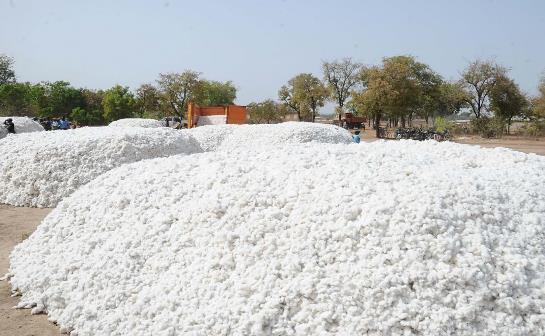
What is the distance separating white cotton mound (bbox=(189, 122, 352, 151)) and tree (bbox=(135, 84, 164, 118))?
87.6ft

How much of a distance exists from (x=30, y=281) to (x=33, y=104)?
4620cm

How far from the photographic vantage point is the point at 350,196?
12.9ft

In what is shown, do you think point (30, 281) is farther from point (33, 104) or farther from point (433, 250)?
point (33, 104)

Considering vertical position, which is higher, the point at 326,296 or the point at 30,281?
the point at 326,296

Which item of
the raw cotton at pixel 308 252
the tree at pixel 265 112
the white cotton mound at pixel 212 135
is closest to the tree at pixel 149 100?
the tree at pixel 265 112

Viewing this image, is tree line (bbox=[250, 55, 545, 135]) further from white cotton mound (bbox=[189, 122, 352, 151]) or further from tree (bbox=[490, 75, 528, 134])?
white cotton mound (bbox=[189, 122, 352, 151])

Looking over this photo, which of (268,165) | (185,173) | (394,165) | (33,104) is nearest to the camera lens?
(394,165)

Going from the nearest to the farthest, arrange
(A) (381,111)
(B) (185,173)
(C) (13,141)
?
(B) (185,173)
(C) (13,141)
(A) (381,111)

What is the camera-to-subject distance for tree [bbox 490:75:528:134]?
3953 cm

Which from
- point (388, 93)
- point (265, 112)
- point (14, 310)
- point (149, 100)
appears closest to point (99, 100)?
point (149, 100)

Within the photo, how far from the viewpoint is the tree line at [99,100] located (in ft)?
133

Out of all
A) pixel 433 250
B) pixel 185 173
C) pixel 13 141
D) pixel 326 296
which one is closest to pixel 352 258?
pixel 326 296

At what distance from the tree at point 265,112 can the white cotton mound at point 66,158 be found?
3330cm

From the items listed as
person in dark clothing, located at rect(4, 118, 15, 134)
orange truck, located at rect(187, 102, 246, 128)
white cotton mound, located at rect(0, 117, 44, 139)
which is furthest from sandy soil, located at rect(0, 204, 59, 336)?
orange truck, located at rect(187, 102, 246, 128)
